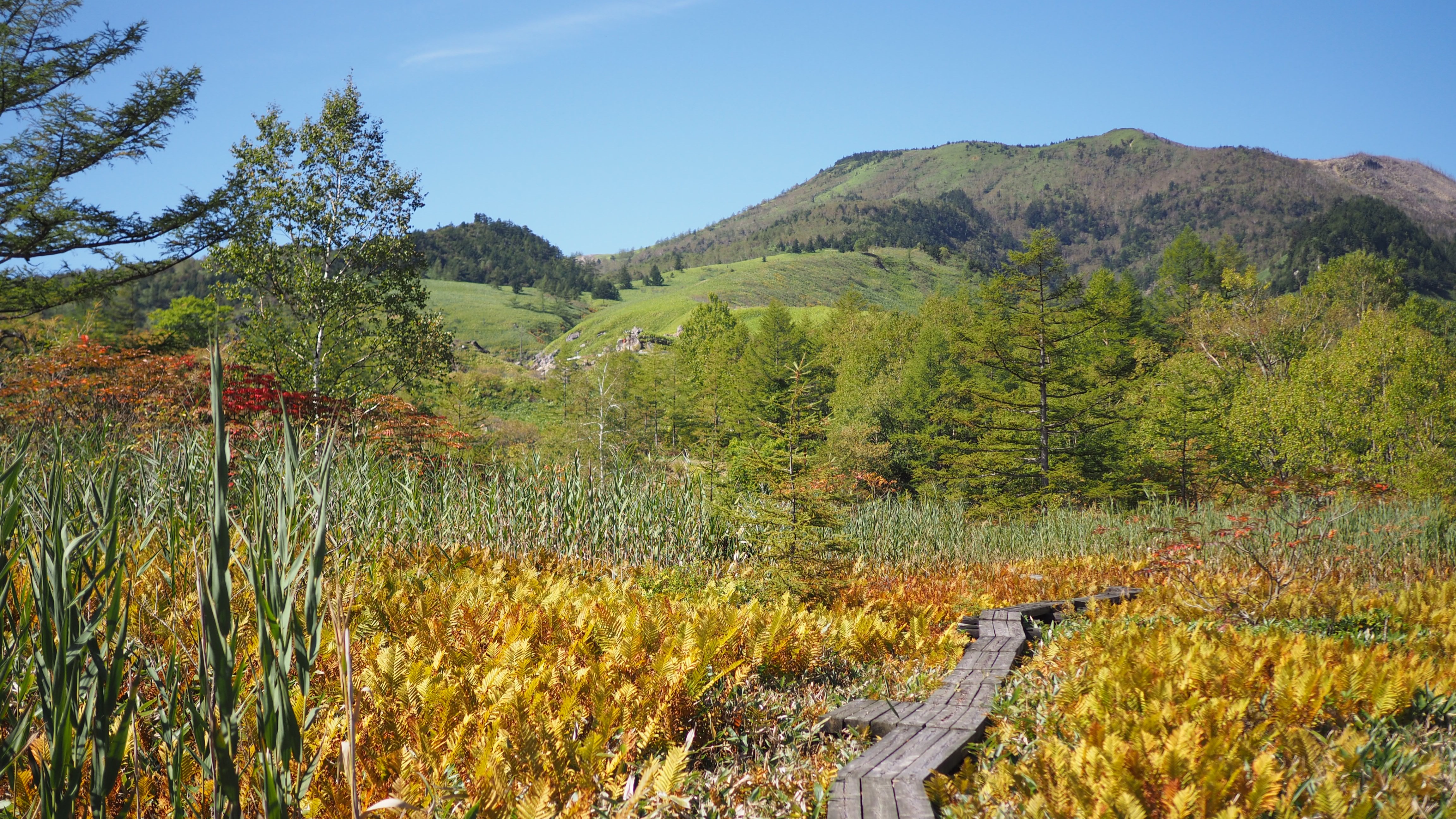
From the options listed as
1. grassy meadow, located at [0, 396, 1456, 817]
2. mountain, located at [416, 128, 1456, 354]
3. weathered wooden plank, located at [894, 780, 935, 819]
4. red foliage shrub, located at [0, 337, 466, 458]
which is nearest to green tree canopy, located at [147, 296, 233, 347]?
mountain, located at [416, 128, 1456, 354]

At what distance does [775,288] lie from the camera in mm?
94125

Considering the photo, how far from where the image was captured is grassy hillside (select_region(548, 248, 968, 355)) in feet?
250

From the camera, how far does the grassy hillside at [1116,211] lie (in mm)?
135625

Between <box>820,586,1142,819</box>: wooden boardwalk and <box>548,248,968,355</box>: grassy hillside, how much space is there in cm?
5505

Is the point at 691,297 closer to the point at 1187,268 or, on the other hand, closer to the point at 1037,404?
the point at 1187,268

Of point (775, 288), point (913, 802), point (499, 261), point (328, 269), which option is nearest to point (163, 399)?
point (328, 269)

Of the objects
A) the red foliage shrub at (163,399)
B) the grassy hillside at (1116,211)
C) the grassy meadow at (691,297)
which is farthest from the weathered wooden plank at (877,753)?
the grassy hillside at (1116,211)

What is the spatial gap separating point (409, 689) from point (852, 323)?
138ft

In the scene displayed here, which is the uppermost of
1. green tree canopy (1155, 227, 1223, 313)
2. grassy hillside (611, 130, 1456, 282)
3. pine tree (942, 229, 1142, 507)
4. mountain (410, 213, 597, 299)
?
grassy hillside (611, 130, 1456, 282)

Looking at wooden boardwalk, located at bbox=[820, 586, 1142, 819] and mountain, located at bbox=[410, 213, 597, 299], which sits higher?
mountain, located at bbox=[410, 213, 597, 299]

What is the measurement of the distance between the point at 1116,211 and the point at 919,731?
200m

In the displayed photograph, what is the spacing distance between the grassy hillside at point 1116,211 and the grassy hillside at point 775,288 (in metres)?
11.3

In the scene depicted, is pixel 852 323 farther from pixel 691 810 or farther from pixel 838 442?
pixel 691 810

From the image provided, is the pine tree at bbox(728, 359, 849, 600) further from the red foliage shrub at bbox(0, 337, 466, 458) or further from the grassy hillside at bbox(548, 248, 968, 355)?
the grassy hillside at bbox(548, 248, 968, 355)
